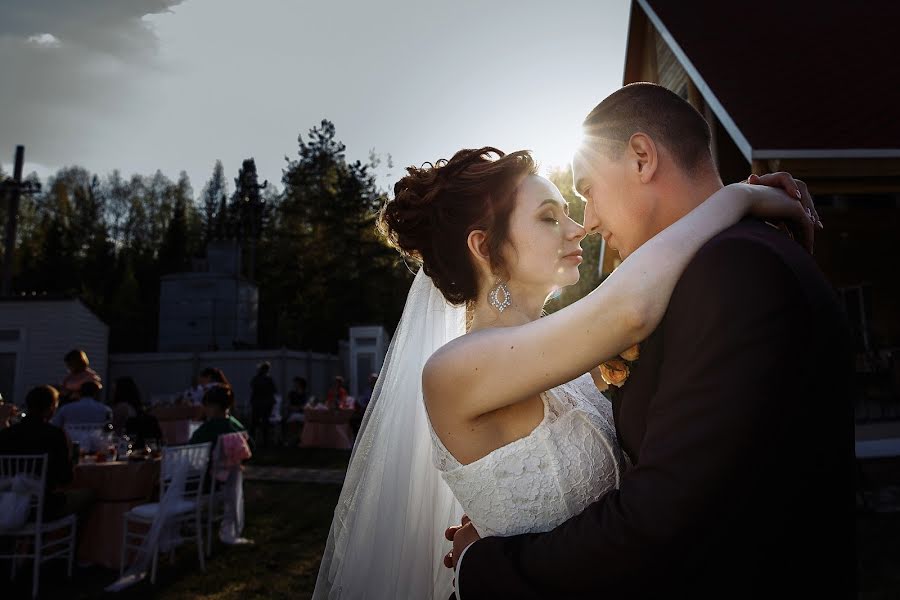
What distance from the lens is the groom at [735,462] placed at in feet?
3.81

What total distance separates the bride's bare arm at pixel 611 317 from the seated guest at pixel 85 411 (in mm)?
9394

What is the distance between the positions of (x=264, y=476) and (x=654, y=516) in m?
13.1

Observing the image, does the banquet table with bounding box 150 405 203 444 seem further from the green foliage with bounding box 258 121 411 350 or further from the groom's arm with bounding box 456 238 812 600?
the green foliage with bounding box 258 121 411 350

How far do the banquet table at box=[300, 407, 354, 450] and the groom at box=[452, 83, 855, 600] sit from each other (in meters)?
16.2

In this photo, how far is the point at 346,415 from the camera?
17.0 m

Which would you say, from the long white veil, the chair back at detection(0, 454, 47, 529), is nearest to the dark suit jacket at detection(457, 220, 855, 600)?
the long white veil

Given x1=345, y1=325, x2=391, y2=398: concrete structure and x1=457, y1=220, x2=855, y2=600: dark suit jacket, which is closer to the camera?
x1=457, y1=220, x2=855, y2=600: dark suit jacket

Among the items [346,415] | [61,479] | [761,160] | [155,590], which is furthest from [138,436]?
[761,160]

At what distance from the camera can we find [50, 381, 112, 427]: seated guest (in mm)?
9195

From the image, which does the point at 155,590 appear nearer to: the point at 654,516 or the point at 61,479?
the point at 61,479

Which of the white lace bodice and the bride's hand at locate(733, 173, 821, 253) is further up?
the bride's hand at locate(733, 173, 821, 253)

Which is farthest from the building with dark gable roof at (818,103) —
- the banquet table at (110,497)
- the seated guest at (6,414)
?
the seated guest at (6,414)

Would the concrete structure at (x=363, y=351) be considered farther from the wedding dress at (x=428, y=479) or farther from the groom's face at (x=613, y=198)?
the groom's face at (x=613, y=198)

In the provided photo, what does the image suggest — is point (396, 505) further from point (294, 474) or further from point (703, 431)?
point (294, 474)
